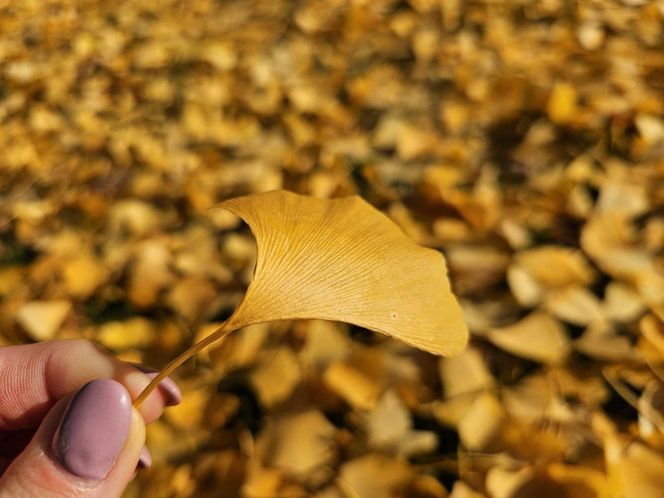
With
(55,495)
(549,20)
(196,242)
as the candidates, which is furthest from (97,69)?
(55,495)

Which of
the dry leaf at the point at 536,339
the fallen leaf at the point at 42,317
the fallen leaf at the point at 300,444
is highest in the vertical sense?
the dry leaf at the point at 536,339

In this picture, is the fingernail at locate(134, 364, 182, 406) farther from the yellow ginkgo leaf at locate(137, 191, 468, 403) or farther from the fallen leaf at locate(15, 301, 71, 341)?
the fallen leaf at locate(15, 301, 71, 341)

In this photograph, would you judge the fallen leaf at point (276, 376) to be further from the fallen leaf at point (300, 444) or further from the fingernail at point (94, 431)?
the fingernail at point (94, 431)

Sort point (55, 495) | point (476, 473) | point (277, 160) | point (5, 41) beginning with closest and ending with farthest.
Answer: point (55, 495), point (476, 473), point (277, 160), point (5, 41)

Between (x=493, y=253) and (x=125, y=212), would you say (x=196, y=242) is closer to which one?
(x=125, y=212)

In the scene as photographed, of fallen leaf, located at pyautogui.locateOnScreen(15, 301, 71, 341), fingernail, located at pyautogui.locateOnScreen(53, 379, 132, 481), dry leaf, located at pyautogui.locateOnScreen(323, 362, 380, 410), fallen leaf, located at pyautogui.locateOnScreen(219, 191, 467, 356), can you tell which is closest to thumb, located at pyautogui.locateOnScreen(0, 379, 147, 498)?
fingernail, located at pyautogui.locateOnScreen(53, 379, 132, 481)

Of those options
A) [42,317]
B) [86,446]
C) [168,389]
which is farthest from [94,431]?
[42,317]

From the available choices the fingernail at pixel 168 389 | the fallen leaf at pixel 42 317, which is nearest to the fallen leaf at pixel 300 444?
the fingernail at pixel 168 389
